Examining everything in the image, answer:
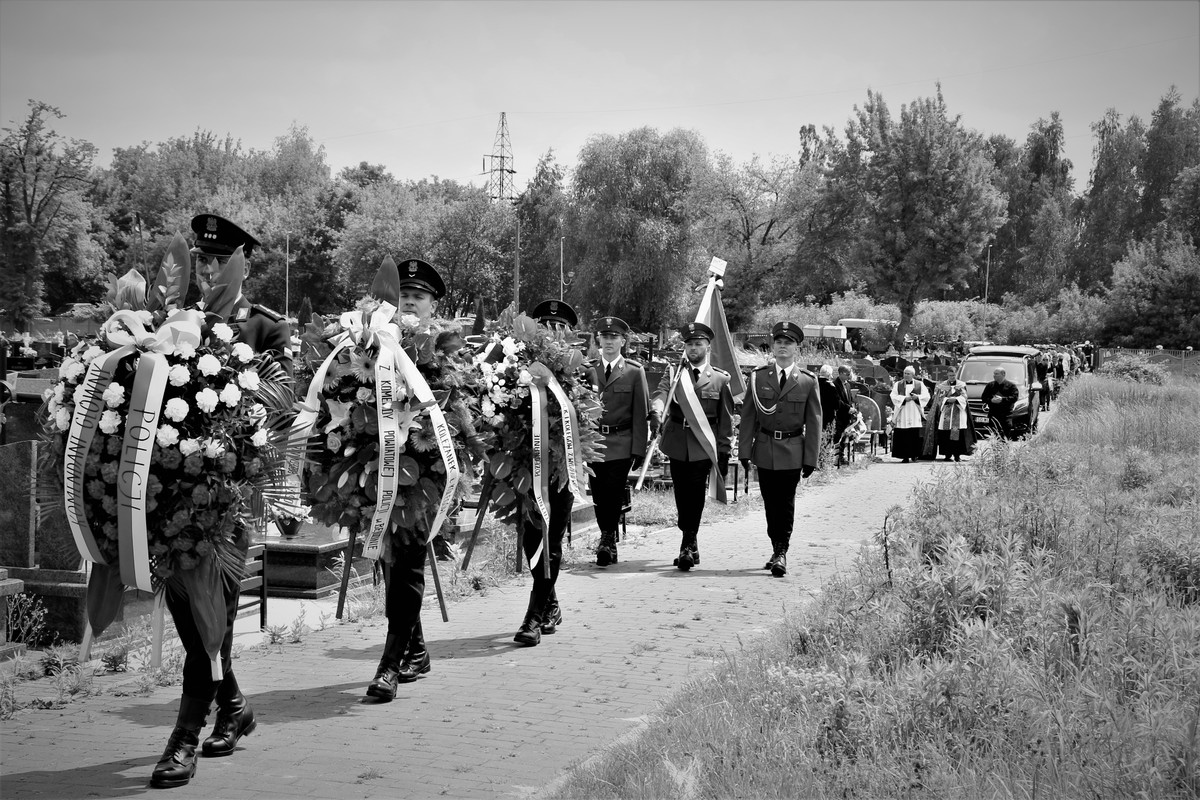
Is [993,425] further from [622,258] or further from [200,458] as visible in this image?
[622,258]

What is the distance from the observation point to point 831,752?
446 cm

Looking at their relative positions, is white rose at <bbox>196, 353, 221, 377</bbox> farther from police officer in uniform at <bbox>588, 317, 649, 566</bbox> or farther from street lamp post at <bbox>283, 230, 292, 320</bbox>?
street lamp post at <bbox>283, 230, 292, 320</bbox>

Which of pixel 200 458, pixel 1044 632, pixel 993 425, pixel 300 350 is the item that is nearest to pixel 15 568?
pixel 300 350

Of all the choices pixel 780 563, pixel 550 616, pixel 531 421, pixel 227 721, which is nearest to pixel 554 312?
pixel 531 421

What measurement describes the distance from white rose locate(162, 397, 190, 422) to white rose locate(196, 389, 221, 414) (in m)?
0.06

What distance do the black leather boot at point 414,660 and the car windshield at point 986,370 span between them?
2111cm

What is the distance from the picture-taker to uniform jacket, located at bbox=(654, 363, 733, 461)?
10.1m

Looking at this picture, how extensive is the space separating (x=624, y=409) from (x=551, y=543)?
270cm

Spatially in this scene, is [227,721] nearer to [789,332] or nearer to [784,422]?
[784,422]

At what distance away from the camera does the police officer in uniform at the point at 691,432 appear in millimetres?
10078

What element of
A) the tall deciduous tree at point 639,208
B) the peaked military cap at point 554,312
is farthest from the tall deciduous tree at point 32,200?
the peaked military cap at point 554,312

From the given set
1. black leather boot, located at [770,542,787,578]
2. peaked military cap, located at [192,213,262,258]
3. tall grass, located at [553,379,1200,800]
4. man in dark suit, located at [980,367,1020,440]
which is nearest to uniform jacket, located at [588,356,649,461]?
black leather boot, located at [770,542,787,578]

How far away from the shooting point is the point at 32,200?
46.1m

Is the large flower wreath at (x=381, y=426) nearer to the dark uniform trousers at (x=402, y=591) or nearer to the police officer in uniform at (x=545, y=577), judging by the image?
the dark uniform trousers at (x=402, y=591)
